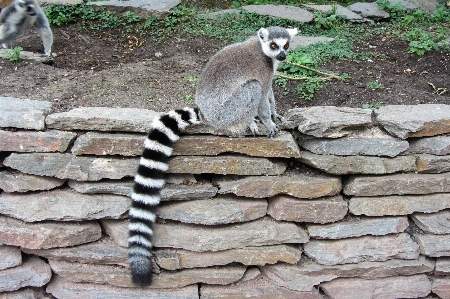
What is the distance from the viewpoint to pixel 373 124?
409 centimetres

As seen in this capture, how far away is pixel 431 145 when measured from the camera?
4000mm

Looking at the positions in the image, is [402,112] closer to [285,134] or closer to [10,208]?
[285,134]

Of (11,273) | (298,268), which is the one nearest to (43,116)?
(11,273)

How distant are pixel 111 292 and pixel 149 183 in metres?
1.10

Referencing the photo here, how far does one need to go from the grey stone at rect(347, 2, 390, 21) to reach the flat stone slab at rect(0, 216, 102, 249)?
534 centimetres

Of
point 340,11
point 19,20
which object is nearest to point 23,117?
point 19,20

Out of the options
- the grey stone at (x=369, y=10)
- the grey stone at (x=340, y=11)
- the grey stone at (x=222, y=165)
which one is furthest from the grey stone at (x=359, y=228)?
the grey stone at (x=369, y=10)

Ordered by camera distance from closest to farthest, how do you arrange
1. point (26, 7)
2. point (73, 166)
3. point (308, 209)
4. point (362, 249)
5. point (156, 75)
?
point (73, 166) → point (308, 209) → point (362, 249) → point (156, 75) → point (26, 7)

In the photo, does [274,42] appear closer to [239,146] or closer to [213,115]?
[213,115]

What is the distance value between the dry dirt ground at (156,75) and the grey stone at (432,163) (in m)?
0.82

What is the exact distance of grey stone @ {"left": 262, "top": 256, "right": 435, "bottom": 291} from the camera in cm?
416

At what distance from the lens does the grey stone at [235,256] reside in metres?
4.02

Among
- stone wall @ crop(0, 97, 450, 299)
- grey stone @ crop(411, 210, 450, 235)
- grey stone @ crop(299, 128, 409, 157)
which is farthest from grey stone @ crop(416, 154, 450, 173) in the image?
grey stone @ crop(411, 210, 450, 235)

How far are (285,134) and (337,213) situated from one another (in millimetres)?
801
